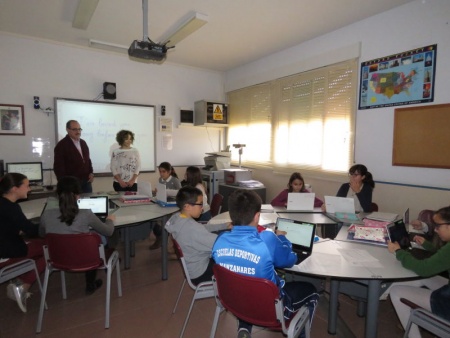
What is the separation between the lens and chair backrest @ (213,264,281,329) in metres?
1.38

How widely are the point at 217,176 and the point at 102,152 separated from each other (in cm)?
212

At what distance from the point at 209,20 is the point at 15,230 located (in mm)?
3181

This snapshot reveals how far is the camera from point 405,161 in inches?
128

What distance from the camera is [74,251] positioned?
2.12 meters

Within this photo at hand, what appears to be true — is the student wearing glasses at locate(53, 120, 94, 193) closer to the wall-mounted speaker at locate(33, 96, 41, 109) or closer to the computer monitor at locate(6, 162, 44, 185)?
the computer monitor at locate(6, 162, 44, 185)

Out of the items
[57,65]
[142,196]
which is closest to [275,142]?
[142,196]

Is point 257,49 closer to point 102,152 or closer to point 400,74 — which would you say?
point 400,74

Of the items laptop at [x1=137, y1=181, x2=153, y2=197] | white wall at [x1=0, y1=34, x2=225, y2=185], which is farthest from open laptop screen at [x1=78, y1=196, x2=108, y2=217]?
white wall at [x1=0, y1=34, x2=225, y2=185]

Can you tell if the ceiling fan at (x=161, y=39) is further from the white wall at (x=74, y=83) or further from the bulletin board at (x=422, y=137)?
the bulletin board at (x=422, y=137)

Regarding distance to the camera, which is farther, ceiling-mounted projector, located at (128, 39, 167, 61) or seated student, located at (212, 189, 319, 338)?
ceiling-mounted projector, located at (128, 39, 167, 61)

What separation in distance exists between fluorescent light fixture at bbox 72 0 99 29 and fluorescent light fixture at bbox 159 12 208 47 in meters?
0.98

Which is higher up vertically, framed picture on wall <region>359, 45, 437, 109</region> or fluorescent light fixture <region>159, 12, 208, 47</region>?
fluorescent light fixture <region>159, 12, 208, 47</region>

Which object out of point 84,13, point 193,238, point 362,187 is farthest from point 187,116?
point 193,238

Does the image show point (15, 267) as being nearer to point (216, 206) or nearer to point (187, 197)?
point (187, 197)
